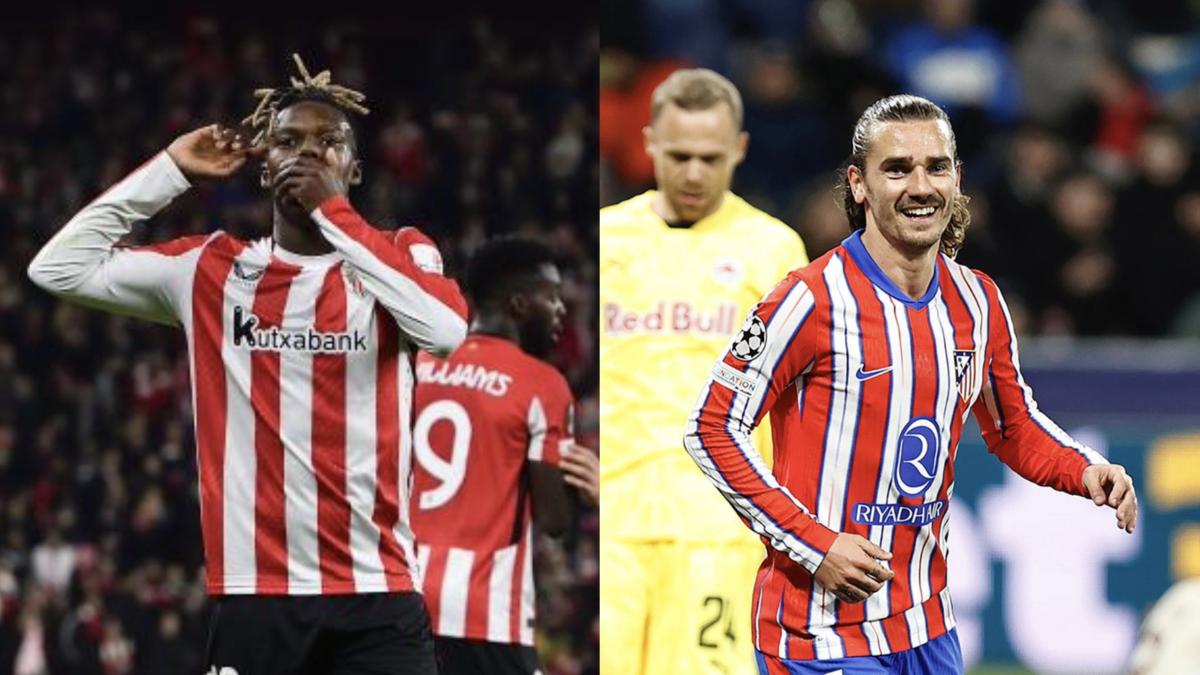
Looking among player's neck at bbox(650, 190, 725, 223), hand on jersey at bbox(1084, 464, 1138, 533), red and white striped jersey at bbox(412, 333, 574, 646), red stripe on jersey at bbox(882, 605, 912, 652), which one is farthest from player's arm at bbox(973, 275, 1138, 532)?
player's neck at bbox(650, 190, 725, 223)

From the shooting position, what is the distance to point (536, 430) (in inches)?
231

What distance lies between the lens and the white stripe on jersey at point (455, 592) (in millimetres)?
5938

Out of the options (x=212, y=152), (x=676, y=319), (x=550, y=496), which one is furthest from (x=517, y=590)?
(x=212, y=152)

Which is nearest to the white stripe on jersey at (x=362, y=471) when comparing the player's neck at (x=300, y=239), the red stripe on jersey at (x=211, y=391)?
the player's neck at (x=300, y=239)

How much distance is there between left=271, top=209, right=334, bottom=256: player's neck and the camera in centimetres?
453

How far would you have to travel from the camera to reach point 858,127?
4.43 metres

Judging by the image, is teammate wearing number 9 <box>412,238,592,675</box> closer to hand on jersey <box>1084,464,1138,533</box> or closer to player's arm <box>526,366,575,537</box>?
player's arm <box>526,366,575,537</box>

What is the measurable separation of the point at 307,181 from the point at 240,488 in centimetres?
61

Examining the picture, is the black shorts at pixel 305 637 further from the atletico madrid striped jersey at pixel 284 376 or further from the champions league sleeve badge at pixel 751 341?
the champions league sleeve badge at pixel 751 341

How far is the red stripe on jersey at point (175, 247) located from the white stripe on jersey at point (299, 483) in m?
0.32

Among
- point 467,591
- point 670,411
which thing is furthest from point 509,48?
point 467,591

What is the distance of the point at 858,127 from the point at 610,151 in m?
5.52

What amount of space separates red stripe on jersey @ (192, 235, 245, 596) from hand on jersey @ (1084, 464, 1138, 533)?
1661 millimetres

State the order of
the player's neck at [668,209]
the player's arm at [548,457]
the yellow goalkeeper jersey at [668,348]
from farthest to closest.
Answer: the player's neck at [668,209], the yellow goalkeeper jersey at [668,348], the player's arm at [548,457]
